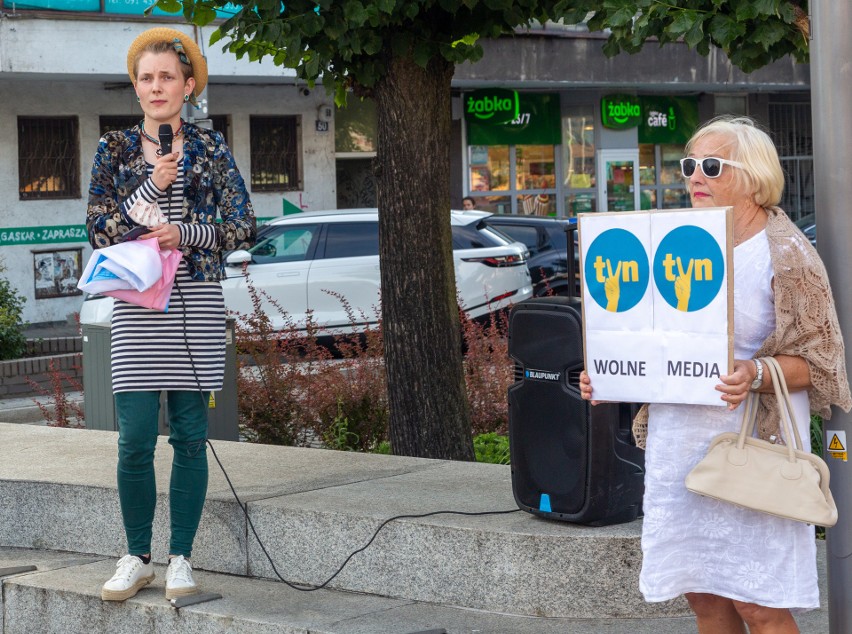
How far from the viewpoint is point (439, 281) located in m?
7.19

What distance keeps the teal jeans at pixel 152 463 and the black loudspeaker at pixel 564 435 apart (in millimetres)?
1230

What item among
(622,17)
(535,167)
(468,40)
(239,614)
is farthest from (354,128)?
(239,614)

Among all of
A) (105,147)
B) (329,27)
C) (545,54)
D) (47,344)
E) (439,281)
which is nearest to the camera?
(105,147)

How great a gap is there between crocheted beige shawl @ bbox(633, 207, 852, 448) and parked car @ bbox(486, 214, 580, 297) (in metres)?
12.2

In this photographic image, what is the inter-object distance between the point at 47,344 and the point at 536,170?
1475cm

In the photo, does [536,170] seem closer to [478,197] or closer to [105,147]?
[478,197]

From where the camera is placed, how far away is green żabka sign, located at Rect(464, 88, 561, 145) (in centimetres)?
2630

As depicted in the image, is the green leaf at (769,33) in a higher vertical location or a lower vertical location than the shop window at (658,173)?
lower

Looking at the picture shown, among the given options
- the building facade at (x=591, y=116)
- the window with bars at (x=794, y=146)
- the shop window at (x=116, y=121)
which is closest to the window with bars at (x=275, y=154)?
the shop window at (x=116, y=121)

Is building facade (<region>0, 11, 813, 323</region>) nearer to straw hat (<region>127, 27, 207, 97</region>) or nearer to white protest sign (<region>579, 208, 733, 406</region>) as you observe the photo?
straw hat (<region>127, 27, 207, 97</region>)

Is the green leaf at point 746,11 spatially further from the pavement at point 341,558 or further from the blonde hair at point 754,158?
the blonde hair at point 754,158

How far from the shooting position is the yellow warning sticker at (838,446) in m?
3.78

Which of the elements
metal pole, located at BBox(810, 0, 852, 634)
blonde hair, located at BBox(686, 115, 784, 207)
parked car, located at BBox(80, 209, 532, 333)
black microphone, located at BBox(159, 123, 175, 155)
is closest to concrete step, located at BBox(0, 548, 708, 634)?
metal pole, located at BBox(810, 0, 852, 634)

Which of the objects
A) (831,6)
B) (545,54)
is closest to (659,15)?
(831,6)
